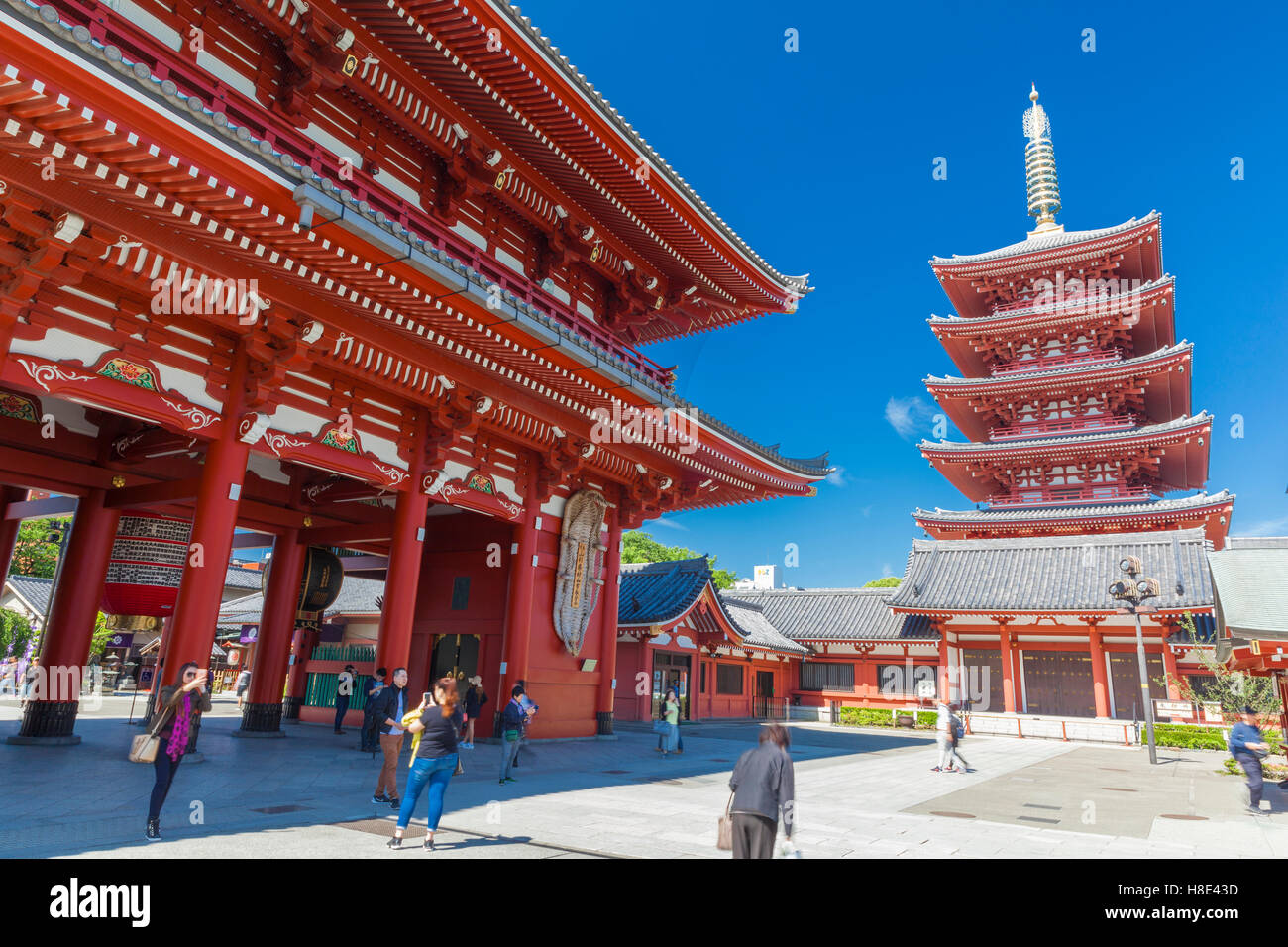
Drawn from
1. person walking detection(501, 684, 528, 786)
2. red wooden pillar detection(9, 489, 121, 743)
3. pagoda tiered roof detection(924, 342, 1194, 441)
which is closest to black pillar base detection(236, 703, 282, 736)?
red wooden pillar detection(9, 489, 121, 743)

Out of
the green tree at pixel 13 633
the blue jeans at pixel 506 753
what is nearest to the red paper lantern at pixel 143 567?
the blue jeans at pixel 506 753

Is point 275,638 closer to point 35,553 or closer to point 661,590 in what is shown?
point 661,590

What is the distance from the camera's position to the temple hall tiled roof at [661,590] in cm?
2770

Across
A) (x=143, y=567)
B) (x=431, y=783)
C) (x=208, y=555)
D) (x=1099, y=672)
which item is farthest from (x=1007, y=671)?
(x=143, y=567)

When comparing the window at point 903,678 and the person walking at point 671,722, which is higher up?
the window at point 903,678

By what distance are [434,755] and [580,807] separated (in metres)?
3.13

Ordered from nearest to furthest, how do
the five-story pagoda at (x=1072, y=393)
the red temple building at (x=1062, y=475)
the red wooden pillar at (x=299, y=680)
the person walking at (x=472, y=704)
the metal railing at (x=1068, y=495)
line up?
the person walking at (x=472, y=704)
the red wooden pillar at (x=299, y=680)
the red temple building at (x=1062, y=475)
the five-story pagoda at (x=1072, y=393)
the metal railing at (x=1068, y=495)

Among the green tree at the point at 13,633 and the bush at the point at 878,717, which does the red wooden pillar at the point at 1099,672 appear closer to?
the bush at the point at 878,717

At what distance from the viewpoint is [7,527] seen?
49.9ft

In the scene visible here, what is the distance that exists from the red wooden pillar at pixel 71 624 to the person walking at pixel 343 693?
5.40m

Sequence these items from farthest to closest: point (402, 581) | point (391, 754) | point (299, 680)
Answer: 1. point (299, 680)
2. point (402, 581)
3. point (391, 754)
